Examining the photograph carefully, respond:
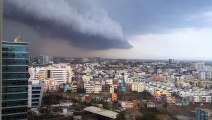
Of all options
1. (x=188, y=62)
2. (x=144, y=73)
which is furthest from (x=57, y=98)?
(x=188, y=62)

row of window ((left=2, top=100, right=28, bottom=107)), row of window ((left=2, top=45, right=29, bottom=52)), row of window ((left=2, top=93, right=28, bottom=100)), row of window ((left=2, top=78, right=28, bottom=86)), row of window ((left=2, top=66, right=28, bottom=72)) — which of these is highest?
row of window ((left=2, top=45, right=29, bottom=52))

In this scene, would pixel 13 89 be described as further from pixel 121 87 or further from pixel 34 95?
pixel 121 87

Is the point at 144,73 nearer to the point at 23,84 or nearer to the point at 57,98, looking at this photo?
the point at 57,98

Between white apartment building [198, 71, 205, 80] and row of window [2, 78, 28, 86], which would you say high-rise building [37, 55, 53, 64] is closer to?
row of window [2, 78, 28, 86]

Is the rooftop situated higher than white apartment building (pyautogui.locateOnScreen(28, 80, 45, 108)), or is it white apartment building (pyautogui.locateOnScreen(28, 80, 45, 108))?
white apartment building (pyautogui.locateOnScreen(28, 80, 45, 108))

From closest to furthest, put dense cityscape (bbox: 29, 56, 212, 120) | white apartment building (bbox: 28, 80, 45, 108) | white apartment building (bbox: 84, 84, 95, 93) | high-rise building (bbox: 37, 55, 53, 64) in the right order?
1. white apartment building (bbox: 28, 80, 45, 108)
2. dense cityscape (bbox: 29, 56, 212, 120)
3. high-rise building (bbox: 37, 55, 53, 64)
4. white apartment building (bbox: 84, 84, 95, 93)

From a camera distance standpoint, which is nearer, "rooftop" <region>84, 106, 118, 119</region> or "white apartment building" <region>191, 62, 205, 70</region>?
"rooftop" <region>84, 106, 118, 119</region>

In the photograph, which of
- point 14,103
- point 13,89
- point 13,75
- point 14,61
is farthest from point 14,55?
point 14,103

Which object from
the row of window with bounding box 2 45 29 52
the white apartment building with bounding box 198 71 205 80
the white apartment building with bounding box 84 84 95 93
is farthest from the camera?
the white apartment building with bounding box 198 71 205 80

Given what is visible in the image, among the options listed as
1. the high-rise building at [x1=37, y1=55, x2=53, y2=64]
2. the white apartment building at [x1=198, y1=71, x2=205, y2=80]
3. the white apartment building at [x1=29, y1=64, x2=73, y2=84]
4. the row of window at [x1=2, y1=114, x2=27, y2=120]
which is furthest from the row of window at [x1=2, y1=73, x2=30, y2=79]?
the white apartment building at [x1=198, y1=71, x2=205, y2=80]
